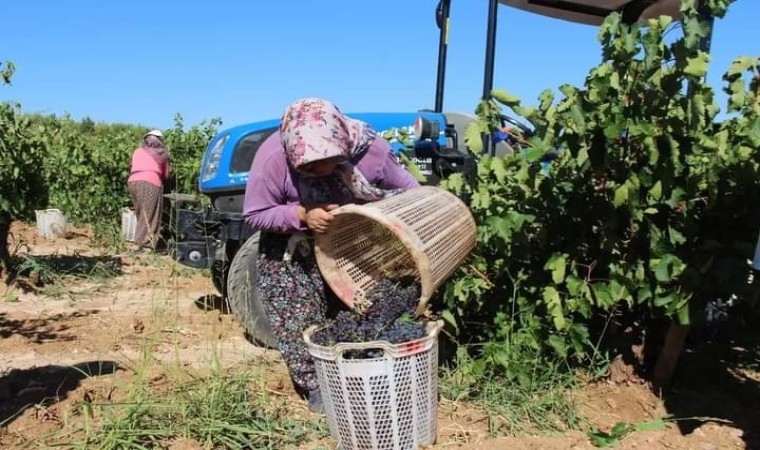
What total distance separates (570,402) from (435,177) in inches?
74.1

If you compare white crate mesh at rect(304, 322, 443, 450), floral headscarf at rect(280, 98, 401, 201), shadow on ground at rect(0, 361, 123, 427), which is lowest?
shadow on ground at rect(0, 361, 123, 427)

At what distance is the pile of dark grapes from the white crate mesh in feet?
0.29

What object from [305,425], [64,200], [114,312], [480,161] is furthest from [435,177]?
[64,200]

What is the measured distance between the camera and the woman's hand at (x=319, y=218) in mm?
2754

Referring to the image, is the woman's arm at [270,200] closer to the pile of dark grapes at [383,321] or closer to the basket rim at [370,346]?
the pile of dark grapes at [383,321]

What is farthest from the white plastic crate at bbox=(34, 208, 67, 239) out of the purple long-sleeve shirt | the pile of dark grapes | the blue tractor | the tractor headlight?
the pile of dark grapes

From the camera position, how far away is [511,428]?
2912 millimetres

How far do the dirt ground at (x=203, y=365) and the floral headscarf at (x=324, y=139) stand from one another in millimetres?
998

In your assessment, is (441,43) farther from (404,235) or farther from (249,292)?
(404,235)

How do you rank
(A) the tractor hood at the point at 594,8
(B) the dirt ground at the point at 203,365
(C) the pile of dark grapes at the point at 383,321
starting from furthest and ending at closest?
(A) the tractor hood at the point at 594,8
(B) the dirt ground at the point at 203,365
(C) the pile of dark grapes at the point at 383,321

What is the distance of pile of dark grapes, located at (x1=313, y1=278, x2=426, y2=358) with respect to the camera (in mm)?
2639

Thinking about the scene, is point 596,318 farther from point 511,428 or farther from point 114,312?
point 114,312

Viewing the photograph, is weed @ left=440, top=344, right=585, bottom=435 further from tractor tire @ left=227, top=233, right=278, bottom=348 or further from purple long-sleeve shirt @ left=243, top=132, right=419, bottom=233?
tractor tire @ left=227, top=233, right=278, bottom=348

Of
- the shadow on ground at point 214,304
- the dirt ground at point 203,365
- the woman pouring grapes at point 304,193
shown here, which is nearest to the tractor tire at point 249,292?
the dirt ground at point 203,365
